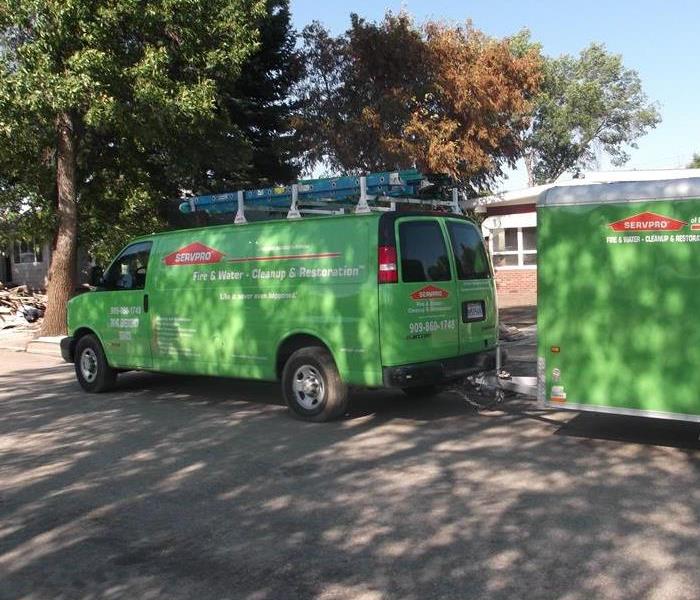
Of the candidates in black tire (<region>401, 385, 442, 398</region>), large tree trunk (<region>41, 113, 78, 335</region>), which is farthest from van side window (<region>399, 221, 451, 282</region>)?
large tree trunk (<region>41, 113, 78, 335</region>)

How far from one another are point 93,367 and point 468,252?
548 centimetres

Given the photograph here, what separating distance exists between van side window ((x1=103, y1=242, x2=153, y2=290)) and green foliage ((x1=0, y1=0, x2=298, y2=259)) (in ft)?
16.2

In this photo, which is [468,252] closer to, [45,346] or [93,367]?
[93,367]

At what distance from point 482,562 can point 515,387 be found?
131 inches

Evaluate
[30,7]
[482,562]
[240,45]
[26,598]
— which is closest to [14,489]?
[26,598]

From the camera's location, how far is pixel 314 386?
7.94 metres

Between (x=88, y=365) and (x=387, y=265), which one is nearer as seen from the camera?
(x=387, y=265)

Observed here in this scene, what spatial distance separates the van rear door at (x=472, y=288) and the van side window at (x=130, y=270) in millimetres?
4029

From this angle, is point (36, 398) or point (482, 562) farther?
point (36, 398)

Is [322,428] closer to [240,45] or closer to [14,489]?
[14,489]

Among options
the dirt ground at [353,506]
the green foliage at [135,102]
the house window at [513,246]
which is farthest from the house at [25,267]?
the dirt ground at [353,506]

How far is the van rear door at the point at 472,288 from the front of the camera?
796 centimetres

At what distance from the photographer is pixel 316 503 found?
540 centimetres

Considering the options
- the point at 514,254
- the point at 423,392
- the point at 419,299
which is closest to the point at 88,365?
the point at 423,392
